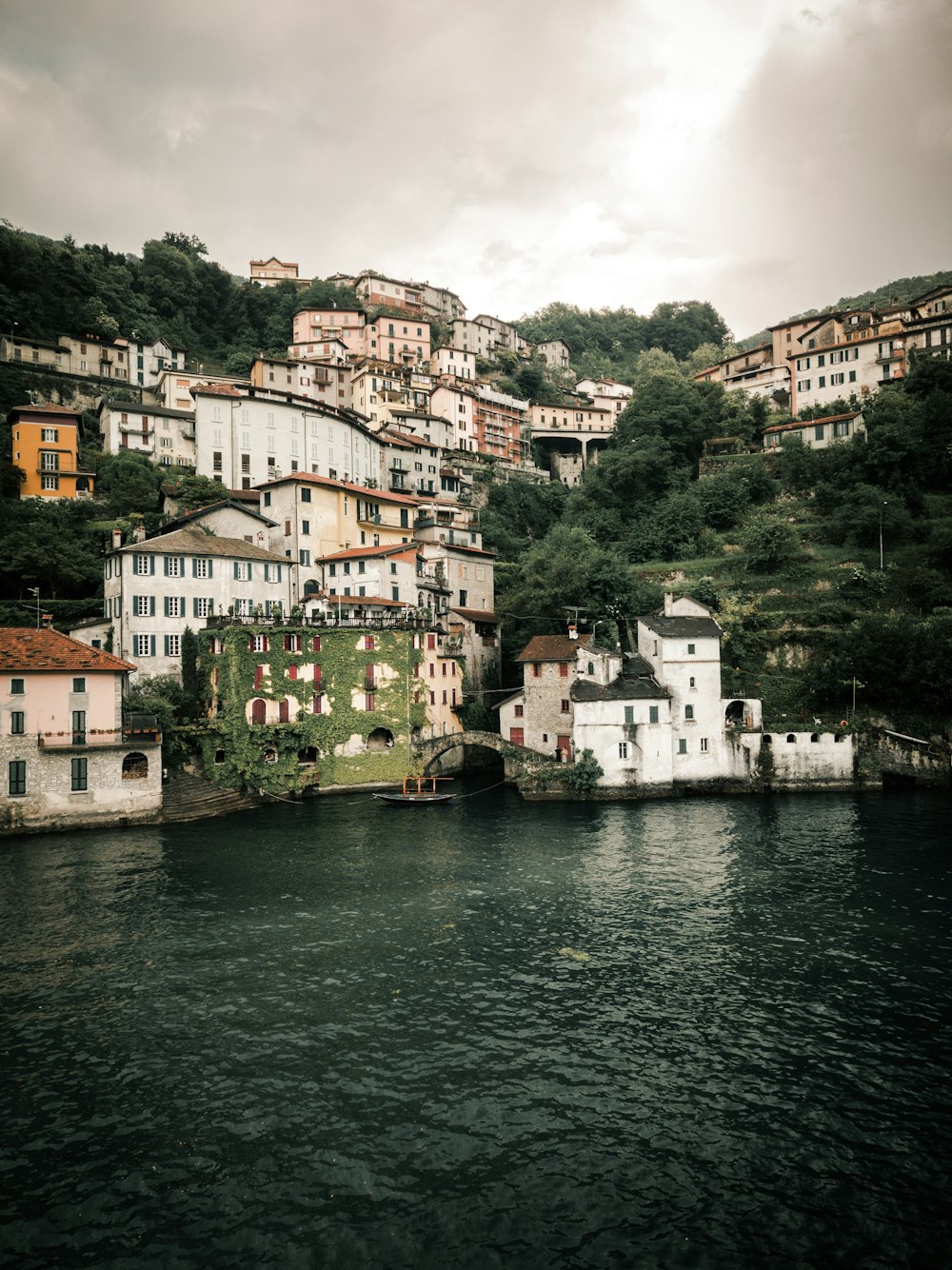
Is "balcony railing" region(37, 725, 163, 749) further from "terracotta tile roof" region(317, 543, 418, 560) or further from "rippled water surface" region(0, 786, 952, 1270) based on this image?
"terracotta tile roof" region(317, 543, 418, 560)

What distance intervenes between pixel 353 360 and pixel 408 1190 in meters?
116

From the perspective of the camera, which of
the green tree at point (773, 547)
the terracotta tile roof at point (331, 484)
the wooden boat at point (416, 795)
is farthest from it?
the green tree at point (773, 547)

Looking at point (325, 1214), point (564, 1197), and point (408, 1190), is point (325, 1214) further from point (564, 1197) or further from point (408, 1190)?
point (564, 1197)

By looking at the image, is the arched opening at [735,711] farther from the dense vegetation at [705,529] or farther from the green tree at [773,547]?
the green tree at [773,547]

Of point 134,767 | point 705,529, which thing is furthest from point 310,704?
point 705,529

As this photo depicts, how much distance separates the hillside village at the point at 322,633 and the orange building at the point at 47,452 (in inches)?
7.2

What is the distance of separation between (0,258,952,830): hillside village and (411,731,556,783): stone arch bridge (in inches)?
12.8

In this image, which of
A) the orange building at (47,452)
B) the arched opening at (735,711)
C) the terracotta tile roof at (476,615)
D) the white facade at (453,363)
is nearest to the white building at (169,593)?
the terracotta tile roof at (476,615)

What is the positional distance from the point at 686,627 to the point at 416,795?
21157mm

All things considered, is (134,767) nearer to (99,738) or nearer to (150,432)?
(99,738)

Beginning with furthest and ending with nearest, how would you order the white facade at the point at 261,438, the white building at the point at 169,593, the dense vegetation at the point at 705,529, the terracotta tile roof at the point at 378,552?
the white facade at the point at 261,438
the terracotta tile roof at the point at 378,552
the dense vegetation at the point at 705,529
the white building at the point at 169,593

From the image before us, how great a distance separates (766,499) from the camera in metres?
81.6

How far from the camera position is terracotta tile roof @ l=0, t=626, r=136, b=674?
41.4 meters

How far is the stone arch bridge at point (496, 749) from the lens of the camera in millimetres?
51075
